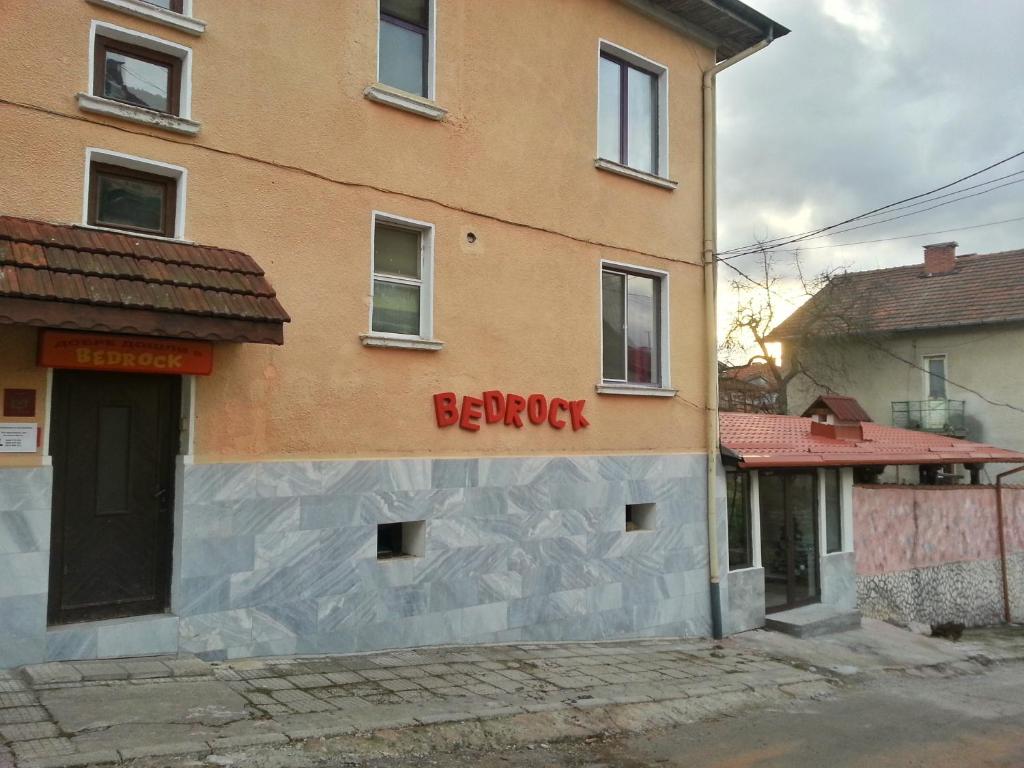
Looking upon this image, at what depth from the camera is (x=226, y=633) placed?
6781 mm

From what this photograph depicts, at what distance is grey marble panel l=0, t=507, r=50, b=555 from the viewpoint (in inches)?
229

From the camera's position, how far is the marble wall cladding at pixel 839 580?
1255cm

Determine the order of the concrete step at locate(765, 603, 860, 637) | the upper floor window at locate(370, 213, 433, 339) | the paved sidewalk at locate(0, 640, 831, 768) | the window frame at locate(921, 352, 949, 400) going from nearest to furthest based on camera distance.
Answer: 1. the paved sidewalk at locate(0, 640, 831, 768)
2. the upper floor window at locate(370, 213, 433, 339)
3. the concrete step at locate(765, 603, 860, 637)
4. the window frame at locate(921, 352, 949, 400)

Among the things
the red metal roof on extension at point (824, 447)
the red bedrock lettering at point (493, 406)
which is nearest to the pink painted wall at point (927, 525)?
the red metal roof on extension at point (824, 447)

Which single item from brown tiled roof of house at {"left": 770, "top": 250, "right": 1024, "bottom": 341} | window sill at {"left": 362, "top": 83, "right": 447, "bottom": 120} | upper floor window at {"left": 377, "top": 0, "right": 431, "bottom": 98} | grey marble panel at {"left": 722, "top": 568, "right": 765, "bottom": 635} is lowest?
grey marble panel at {"left": 722, "top": 568, "right": 765, "bottom": 635}

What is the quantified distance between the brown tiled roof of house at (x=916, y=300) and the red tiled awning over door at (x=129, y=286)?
77.5 ft

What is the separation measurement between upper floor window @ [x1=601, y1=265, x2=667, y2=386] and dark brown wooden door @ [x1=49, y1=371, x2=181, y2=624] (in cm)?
511

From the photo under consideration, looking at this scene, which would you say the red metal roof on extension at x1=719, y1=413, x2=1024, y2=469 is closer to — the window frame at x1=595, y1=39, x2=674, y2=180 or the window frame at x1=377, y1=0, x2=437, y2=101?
the window frame at x1=595, y1=39, x2=674, y2=180

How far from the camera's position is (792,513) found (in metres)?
12.3

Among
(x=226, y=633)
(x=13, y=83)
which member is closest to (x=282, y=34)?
(x=13, y=83)

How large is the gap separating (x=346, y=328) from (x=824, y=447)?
8086 mm

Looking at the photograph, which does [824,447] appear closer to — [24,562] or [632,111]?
[632,111]

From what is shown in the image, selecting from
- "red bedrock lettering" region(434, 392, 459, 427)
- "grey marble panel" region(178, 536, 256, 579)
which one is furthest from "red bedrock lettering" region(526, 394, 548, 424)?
"grey marble panel" region(178, 536, 256, 579)

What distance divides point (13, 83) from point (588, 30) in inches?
245
